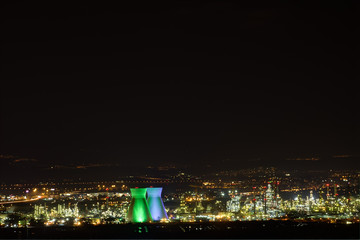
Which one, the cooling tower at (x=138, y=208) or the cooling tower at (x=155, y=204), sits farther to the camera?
the cooling tower at (x=155, y=204)

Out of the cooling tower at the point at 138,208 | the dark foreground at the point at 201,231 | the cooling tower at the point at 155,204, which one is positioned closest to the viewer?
the dark foreground at the point at 201,231

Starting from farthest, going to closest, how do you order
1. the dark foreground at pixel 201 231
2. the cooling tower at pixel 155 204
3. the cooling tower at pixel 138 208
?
the cooling tower at pixel 155 204 < the cooling tower at pixel 138 208 < the dark foreground at pixel 201 231

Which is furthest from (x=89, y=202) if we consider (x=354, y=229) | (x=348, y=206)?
(x=354, y=229)

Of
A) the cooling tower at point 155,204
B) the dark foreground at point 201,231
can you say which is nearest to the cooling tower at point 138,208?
the cooling tower at point 155,204

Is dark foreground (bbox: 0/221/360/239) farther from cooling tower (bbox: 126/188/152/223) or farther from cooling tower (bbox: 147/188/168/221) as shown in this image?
cooling tower (bbox: 147/188/168/221)

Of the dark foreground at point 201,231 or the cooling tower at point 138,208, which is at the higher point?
the cooling tower at point 138,208

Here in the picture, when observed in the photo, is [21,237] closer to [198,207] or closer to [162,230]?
[162,230]

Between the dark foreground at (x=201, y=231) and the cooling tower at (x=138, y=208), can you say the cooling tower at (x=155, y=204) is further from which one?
the dark foreground at (x=201, y=231)
